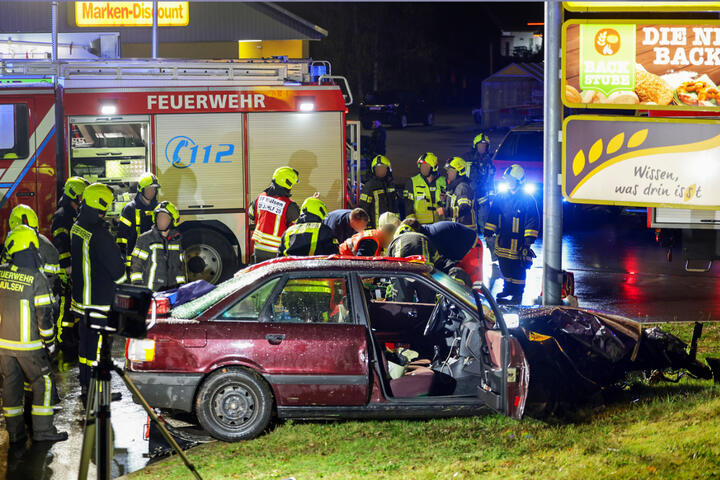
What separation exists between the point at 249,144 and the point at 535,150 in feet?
24.3

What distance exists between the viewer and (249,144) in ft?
40.2

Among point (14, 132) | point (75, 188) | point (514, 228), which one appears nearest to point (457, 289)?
point (514, 228)

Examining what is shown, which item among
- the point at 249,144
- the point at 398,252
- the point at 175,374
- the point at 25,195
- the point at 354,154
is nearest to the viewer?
the point at 175,374

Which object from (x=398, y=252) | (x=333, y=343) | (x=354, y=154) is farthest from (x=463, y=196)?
(x=333, y=343)

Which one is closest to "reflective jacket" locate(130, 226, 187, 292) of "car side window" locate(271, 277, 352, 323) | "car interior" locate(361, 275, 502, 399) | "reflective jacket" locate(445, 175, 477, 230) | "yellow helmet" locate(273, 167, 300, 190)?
"yellow helmet" locate(273, 167, 300, 190)

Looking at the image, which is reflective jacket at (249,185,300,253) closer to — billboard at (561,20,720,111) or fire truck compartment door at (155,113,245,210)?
fire truck compartment door at (155,113,245,210)

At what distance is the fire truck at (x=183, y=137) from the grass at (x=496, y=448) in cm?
549

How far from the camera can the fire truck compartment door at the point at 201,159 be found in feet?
39.4

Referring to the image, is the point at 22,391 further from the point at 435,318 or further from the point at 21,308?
the point at 435,318

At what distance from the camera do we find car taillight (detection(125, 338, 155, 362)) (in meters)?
6.76

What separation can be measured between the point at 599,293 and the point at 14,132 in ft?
23.7

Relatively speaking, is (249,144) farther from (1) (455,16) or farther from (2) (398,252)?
(1) (455,16)

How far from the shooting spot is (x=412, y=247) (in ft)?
28.2

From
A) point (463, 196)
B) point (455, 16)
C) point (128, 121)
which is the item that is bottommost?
point (463, 196)
